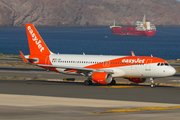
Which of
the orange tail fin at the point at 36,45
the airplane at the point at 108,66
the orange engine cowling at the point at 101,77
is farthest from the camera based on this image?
the orange tail fin at the point at 36,45

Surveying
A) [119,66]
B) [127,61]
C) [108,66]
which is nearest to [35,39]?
[108,66]

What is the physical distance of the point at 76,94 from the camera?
36.5 metres

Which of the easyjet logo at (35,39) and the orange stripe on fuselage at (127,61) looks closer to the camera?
the orange stripe on fuselage at (127,61)

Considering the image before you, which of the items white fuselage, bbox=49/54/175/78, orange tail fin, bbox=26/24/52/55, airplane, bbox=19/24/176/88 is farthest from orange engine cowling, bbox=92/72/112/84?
orange tail fin, bbox=26/24/52/55

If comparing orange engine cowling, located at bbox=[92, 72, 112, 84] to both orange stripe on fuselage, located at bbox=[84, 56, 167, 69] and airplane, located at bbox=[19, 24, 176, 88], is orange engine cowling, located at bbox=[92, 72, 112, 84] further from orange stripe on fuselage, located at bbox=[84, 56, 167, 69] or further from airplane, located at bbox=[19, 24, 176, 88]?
orange stripe on fuselage, located at bbox=[84, 56, 167, 69]

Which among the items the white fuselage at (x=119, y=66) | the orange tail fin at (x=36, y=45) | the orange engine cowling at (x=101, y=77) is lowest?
the orange engine cowling at (x=101, y=77)

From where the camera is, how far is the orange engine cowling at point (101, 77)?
42625 mm

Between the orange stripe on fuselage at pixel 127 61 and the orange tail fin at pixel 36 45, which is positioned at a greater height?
the orange tail fin at pixel 36 45

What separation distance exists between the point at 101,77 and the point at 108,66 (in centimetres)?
298

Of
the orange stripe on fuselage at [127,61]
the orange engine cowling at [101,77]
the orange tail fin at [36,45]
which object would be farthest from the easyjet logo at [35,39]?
the orange engine cowling at [101,77]

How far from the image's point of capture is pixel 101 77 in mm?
42750

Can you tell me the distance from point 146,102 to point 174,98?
163 inches

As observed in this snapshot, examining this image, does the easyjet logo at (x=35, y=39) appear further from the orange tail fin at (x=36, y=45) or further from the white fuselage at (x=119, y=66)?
the white fuselage at (x=119, y=66)

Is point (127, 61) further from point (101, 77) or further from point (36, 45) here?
point (36, 45)
